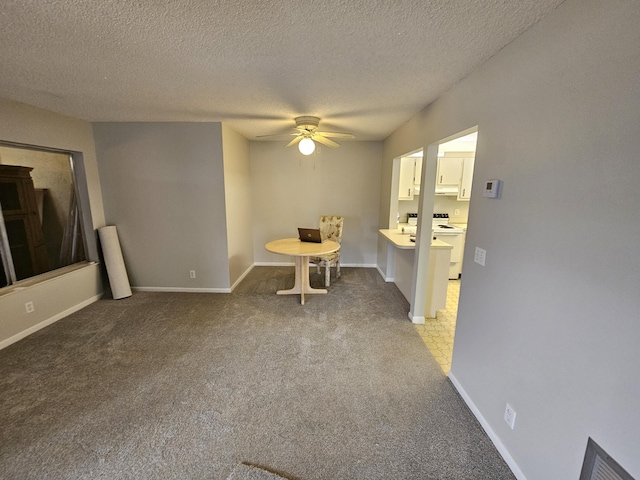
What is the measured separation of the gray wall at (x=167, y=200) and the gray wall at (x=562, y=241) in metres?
3.19

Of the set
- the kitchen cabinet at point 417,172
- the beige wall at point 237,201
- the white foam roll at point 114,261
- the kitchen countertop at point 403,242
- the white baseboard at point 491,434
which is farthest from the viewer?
the kitchen cabinet at point 417,172

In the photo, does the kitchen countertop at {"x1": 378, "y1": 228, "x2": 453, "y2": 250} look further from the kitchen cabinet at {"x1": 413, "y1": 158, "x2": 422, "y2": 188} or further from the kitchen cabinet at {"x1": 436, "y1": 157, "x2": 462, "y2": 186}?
the kitchen cabinet at {"x1": 436, "y1": 157, "x2": 462, "y2": 186}

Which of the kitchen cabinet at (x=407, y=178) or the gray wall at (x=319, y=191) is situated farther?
the gray wall at (x=319, y=191)

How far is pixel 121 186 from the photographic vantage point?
362cm

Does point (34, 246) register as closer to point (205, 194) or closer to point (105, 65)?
point (205, 194)

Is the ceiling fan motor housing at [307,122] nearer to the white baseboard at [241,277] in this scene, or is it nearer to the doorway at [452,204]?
the doorway at [452,204]

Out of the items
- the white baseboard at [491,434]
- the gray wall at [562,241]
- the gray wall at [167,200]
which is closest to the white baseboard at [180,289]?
the gray wall at [167,200]

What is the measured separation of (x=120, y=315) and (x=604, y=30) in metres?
4.48

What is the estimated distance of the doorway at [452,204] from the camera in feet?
9.60

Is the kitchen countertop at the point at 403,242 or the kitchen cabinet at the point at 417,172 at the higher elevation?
the kitchen cabinet at the point at 417,172

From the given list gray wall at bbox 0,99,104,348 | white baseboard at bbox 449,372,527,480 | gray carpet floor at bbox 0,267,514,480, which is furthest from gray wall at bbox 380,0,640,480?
gray wall at bbox 0,99,104,348

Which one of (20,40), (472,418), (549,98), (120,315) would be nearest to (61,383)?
(120,315)

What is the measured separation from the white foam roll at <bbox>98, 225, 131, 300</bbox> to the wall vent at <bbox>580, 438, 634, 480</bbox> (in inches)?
182

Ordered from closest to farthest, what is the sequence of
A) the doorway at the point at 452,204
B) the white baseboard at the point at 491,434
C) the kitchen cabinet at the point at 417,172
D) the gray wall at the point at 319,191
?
1. the white baseboard at the point at 491,434
2. the doorway at the point at 452,204
3. the kitchen cabinet at the point at 417,172
4. the gray wall at the point at 319,191
